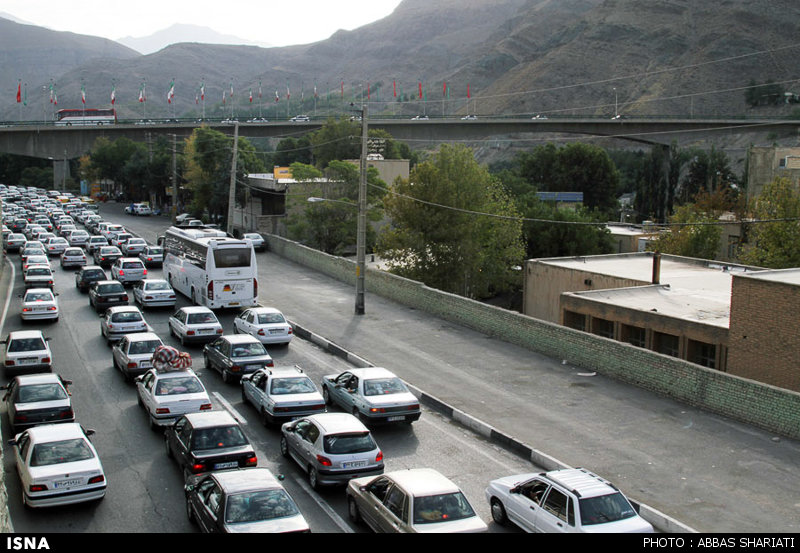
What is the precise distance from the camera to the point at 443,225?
153 feet

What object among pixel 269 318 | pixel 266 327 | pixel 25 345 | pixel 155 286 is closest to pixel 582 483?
pixel 266 327

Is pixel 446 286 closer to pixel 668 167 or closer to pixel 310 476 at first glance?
pixel 310 476

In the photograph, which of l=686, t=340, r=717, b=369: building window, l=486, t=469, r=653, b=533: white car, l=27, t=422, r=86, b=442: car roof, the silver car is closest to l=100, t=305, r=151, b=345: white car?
l=27, t=422, r=86, b=442: car roof

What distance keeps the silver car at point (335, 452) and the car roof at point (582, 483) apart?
354 centimetres

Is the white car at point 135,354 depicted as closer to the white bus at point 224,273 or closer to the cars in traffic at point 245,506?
the white bus at point 224,273

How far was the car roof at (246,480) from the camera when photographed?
11.8m

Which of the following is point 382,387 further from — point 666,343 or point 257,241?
point 257,241

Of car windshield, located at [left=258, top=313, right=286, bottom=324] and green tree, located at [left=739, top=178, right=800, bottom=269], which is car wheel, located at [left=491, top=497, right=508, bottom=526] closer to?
car windshield, located at [left=258, top=313, right=286, bottom=324]

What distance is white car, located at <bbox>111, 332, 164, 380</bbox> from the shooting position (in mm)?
21906

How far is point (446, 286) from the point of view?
4762 centimetres

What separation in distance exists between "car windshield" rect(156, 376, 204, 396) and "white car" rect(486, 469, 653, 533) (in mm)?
8215

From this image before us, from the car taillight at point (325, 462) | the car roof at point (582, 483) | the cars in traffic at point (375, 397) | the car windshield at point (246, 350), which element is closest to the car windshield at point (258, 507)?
the car taillight at point (325, 462)

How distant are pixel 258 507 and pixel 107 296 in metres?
23.7
